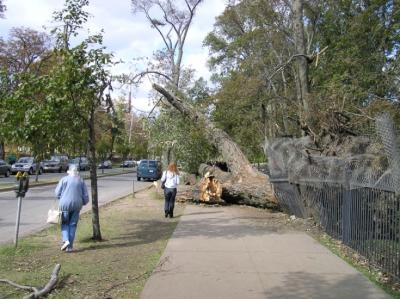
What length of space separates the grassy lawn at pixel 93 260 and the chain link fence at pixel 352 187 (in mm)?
3352

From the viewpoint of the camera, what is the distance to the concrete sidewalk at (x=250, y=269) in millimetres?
6516

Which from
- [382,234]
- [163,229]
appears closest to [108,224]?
[163,229]

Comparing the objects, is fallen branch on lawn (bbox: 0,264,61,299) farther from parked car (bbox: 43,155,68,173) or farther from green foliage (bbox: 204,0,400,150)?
parked car (bbox: 43,155,68,173)

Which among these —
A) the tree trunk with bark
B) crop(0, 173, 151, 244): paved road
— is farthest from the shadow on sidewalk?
crop(0, 173, 151, 244): paved road

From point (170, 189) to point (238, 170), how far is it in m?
4.12

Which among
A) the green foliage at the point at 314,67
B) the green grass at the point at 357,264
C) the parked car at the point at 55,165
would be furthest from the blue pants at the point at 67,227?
the parked car at the point at 55,165

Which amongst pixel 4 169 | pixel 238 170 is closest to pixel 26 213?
pixel 238 170

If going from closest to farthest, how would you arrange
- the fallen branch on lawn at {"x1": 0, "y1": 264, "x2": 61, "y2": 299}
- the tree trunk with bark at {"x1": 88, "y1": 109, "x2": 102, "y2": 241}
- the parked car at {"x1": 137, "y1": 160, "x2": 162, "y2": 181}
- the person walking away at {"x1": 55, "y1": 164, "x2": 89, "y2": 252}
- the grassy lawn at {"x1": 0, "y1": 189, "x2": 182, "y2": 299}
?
the fallen branch on lawn at {"x1": 0, "y1": 264, "x2": 61, "y2": 299} → the grassy lawn at {"x1": 0, "y1": 189, "x2": 182, "y2": 299} → the person walking away at {"x1": 55, "y1": 164, "x2": 89, "y2": 252} → the tree trunk with bark at {"x1": 88, "y1": 109, "x2": 102, "y2": 241} → the parked car at {"x1": 137, "y1": 160, "x2": 162, "y2": 181}

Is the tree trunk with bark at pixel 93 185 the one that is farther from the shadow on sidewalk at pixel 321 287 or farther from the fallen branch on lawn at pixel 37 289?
the shadow on sidewalk at pixel 321 287

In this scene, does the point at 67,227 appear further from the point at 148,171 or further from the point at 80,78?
the point at 148,171

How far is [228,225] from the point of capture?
12734mm

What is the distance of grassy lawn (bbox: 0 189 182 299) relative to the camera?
22.1ft

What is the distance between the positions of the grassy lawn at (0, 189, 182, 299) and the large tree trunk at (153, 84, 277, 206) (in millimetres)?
3648

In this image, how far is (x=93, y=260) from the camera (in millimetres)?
8477
